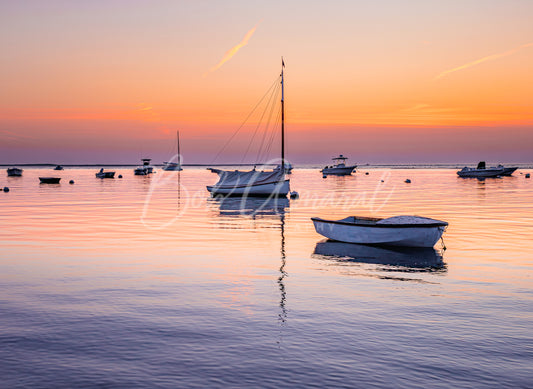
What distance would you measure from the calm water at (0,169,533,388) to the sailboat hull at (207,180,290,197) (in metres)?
32.5

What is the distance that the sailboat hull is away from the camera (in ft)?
198

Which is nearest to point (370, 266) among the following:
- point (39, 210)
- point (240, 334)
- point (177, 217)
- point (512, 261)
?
point (512, 261)

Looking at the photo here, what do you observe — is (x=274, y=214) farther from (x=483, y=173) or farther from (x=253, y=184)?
(x=483, y=173)

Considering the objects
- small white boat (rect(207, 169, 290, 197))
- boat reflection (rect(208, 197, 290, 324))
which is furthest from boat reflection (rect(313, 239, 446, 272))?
small white boat (rect(207, 169, 290, 197))

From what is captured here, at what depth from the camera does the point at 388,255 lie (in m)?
23.1

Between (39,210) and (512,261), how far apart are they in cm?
3845

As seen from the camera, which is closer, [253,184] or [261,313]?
[261,313]

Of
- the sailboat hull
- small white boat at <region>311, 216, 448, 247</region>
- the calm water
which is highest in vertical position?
the sailboat hull

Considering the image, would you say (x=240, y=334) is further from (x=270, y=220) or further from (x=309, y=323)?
(x=270, y=220)

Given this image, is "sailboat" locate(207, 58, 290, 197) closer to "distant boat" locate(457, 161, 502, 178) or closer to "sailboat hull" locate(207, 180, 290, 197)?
"sailboat hull" locate(207, 180, 290, 197)

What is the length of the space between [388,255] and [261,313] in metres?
11.3

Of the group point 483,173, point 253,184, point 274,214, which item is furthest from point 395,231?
point 483,173

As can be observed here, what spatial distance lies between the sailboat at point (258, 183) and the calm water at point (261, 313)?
32494mm

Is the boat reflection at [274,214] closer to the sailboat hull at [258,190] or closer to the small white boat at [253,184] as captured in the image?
the sailboat hull at [258,190]
